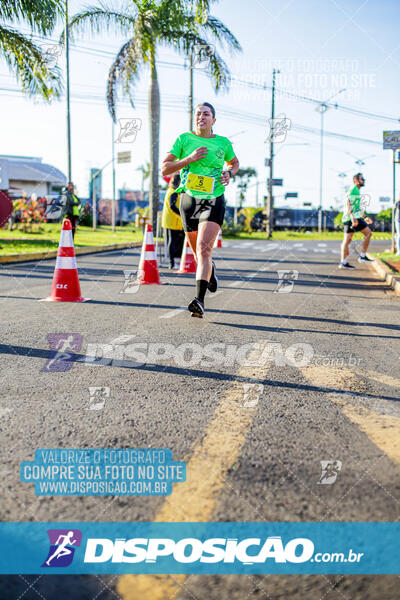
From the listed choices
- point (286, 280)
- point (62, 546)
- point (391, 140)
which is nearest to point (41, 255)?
point (286, 280)

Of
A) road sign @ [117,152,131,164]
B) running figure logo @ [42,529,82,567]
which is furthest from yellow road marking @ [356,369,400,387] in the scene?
road sign @ [117,152,131,164]

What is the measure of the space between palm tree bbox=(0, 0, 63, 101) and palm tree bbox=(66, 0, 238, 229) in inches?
198

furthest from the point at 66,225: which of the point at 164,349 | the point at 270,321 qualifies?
the point at 164,349

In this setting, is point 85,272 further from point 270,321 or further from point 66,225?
point 270,321

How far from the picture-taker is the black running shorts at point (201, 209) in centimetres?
584

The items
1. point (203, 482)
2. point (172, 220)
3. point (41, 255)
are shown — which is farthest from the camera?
point (41, 255)

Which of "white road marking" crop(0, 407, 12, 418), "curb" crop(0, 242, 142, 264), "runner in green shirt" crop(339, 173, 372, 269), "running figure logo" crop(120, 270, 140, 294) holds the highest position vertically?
"runner in green shirt" crop(339, 173, 372, 269)

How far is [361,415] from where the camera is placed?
296cm

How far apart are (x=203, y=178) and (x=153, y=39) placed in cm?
1680

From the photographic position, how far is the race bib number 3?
18.9 feet

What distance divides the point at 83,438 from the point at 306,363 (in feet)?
6.52

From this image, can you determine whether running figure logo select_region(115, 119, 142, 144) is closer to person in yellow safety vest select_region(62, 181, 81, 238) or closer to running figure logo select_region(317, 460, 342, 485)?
person in yellow safety vest select_region(62, 181, 81, 238)

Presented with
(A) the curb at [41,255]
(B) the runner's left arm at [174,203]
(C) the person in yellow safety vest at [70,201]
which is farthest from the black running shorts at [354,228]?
(C) the person in yellow safety vest at [70,201]

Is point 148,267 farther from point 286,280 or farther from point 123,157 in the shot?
point 123,157
